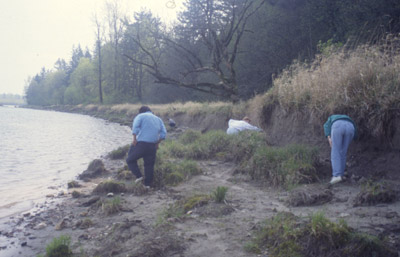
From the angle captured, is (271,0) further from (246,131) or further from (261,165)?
(261,165)

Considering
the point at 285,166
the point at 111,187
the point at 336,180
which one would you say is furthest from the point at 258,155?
the point at 111,187

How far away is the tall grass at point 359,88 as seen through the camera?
635 centimetres

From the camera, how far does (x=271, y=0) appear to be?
23797 mm

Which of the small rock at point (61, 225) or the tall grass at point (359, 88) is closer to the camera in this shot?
the small rock at point (61, 225)

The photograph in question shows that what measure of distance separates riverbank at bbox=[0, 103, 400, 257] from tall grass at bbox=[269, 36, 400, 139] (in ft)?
2.88

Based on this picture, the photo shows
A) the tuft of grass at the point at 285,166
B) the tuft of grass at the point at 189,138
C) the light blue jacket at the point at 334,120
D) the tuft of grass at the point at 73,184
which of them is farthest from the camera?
the tuft of grass at the point at 189,138

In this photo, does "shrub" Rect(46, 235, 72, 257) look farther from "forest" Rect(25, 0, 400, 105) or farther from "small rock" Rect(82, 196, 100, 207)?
"forest" Rect(25, 0, 400, 105)

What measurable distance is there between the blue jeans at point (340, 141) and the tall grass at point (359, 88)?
2.20 feet

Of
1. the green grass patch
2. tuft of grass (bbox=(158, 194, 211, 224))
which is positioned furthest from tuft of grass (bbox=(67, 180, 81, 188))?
the green grass patch

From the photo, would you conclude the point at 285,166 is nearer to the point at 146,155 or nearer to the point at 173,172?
the point at 173,172

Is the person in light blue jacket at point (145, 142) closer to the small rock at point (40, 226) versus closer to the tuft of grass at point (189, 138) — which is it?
the small rock at point (40, 226)

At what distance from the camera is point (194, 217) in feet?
16.9

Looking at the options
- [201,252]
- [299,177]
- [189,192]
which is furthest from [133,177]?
[201,252]

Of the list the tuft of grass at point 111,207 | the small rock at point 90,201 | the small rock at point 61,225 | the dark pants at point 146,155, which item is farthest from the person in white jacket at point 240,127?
A: the small rock at point 61,225
